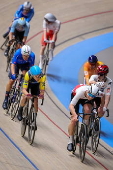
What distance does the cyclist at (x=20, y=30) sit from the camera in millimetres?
10734

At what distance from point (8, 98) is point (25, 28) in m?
2.02

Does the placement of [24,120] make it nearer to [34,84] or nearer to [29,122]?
[29,122]

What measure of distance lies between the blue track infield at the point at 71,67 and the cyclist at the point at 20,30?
1.23 m

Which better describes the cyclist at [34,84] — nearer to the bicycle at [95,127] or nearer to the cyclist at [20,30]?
the bicycle at [95,127]

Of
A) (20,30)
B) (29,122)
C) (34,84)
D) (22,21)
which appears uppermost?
(22,21)

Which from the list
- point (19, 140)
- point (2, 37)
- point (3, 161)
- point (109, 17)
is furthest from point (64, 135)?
point (109, 17)

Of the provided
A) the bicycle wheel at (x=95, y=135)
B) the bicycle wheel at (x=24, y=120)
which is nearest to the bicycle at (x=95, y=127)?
the bicycle wheel at (x=95, y=135)

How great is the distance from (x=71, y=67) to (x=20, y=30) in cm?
182

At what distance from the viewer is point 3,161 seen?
7840 millimetres

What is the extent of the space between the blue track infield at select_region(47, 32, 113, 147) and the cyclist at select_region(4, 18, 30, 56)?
4.03 feet

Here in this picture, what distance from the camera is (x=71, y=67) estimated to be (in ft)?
40.0

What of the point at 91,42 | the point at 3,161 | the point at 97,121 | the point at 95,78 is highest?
the point at 91,42

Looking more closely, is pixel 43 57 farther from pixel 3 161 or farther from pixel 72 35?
pixel 3 161

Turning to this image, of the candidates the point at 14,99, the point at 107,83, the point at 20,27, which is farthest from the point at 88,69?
the point at 20,27
